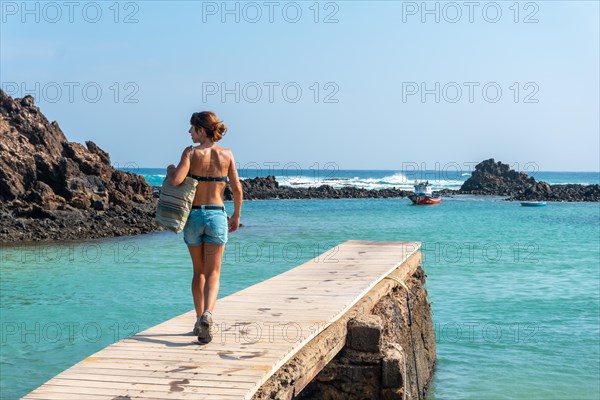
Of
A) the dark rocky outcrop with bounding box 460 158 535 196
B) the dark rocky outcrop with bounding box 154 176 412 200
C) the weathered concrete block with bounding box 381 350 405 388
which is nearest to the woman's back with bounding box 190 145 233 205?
the weathered concrete block with bounding box 381 350 405 388

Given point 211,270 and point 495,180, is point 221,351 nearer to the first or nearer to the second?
point 211,270

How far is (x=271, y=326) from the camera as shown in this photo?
742 centimetres

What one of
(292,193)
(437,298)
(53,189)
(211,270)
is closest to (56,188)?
(53,189)

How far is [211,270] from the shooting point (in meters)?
6.92

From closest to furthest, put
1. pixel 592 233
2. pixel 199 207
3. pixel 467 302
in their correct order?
1. pixel 199 207
2. pixel 467 302
3. pixel 592 233

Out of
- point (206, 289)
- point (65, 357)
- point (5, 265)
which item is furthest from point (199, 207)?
point (5, 265)

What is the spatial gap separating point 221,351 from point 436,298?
12216mm

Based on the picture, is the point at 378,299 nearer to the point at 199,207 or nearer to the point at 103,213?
the point at 199,207

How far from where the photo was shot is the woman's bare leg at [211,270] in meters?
6.86

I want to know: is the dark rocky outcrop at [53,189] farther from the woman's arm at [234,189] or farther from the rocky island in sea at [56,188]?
the woman's arm at [234,189]

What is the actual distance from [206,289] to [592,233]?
1348 inches

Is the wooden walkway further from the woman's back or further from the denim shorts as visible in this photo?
the woman's back

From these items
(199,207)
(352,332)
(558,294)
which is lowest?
(558,294)

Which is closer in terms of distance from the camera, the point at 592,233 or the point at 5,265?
the point at 5,265
